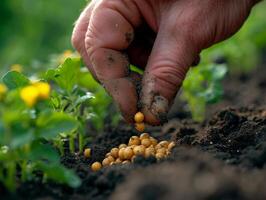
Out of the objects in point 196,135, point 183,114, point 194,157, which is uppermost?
point 194,157

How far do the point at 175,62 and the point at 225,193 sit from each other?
4.77 feet

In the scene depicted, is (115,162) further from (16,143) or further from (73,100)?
(16,143)

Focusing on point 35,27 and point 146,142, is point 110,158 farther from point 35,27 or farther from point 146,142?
point 35,27

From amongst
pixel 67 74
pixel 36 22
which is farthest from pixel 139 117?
pixel 36 22

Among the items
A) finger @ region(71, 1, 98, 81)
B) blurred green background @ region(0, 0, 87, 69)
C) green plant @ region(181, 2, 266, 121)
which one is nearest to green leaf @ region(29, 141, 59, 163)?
finger @ region(71, 1, 98, 81)

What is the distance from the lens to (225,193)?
2.07 m

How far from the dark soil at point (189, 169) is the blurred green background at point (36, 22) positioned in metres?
6.33

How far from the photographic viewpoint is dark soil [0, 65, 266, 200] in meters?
2.12

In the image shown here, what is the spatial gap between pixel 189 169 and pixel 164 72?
120 cm

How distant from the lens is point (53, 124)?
2.67 meters

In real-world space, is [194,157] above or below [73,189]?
above

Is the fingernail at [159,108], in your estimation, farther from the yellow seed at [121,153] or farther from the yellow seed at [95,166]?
the yellow seed at [95,166]

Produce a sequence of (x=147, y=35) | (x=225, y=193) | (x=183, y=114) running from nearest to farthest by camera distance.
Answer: (x=225, y=193), (x=147, y=35), (x=183, y=114)

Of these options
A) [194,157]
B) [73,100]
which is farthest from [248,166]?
[73,100]
